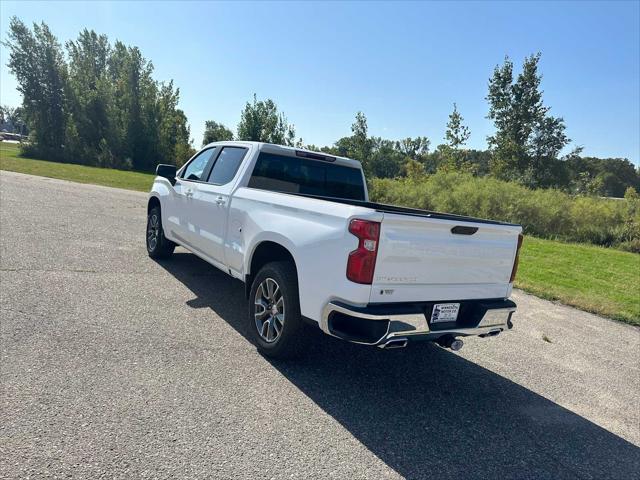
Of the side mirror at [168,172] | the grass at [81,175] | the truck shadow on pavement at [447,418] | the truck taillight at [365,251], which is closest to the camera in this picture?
the truck shadow on pavement at [447,418]

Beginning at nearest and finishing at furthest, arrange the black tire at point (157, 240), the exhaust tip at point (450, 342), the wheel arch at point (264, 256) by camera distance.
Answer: the exhaust tip at point (450, 342), the wheel arch at point (264, 256), the black tire at point (157, 240)

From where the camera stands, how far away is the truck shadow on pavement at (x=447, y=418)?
113 inches

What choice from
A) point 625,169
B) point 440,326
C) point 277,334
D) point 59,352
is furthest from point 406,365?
point 625,169

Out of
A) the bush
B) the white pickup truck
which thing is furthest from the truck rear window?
the bush

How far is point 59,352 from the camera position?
3.58 meters

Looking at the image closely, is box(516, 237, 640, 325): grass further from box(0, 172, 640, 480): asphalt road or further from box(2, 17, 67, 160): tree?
box(2, 17, 67, 160): tree

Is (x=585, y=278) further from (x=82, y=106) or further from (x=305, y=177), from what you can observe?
(x=82, y=106)

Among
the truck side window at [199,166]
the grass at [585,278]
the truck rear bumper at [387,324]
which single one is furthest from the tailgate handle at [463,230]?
the grass at [585,278]

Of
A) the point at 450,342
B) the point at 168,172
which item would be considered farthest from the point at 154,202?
the point at 450,342

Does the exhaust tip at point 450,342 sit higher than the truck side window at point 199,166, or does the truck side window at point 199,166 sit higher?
the truck side window at point 199,166

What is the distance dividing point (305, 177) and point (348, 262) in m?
2.36

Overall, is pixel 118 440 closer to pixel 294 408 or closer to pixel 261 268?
pixel 294 408

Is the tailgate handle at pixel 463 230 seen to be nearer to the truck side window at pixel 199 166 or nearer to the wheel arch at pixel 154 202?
the truck side window at pixel 199 166

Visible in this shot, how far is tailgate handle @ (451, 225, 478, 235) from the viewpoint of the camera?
3.40m
